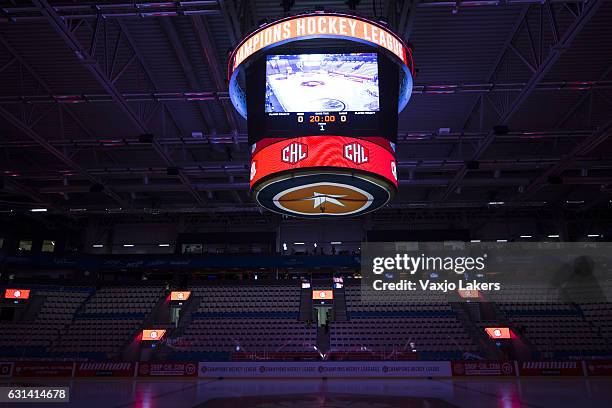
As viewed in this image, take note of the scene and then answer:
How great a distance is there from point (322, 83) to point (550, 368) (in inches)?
628

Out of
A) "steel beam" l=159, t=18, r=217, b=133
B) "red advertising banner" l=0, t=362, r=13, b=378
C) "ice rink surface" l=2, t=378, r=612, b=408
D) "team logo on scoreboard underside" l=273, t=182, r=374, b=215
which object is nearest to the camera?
"team logo on scoreboard underside" l=273, t=182, r=374, b=215

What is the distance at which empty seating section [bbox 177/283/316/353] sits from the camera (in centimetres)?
2392

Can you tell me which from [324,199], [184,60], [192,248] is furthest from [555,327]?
[192,248]

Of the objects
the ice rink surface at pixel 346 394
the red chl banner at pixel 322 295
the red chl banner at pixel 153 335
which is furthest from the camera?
the red chl banner at pixel 322 295

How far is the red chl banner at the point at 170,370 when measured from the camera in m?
17.7

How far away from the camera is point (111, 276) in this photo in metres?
36.1

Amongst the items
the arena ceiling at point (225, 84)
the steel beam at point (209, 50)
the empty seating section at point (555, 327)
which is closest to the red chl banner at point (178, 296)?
the arena ceiling at point (225, 84)

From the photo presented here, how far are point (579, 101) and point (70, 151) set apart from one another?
23460mm

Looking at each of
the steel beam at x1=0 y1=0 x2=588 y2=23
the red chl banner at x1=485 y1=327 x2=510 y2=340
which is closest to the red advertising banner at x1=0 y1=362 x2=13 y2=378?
the steel beam at x1=0 y1=0 x2=588 y2=23

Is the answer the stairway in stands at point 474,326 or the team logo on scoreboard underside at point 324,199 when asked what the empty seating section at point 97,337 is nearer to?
the team logo on scoreboard underside at point 324,199

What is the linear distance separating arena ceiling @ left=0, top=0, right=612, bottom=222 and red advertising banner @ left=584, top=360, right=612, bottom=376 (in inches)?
346

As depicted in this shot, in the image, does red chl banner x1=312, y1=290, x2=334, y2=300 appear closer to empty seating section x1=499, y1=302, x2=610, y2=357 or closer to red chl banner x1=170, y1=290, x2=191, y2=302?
red chl banner x1=170, y1=290, x2=191, y2=302

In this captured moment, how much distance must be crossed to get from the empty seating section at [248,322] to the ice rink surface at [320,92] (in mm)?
16277

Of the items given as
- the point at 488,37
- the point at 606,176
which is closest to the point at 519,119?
the point at 488,37
